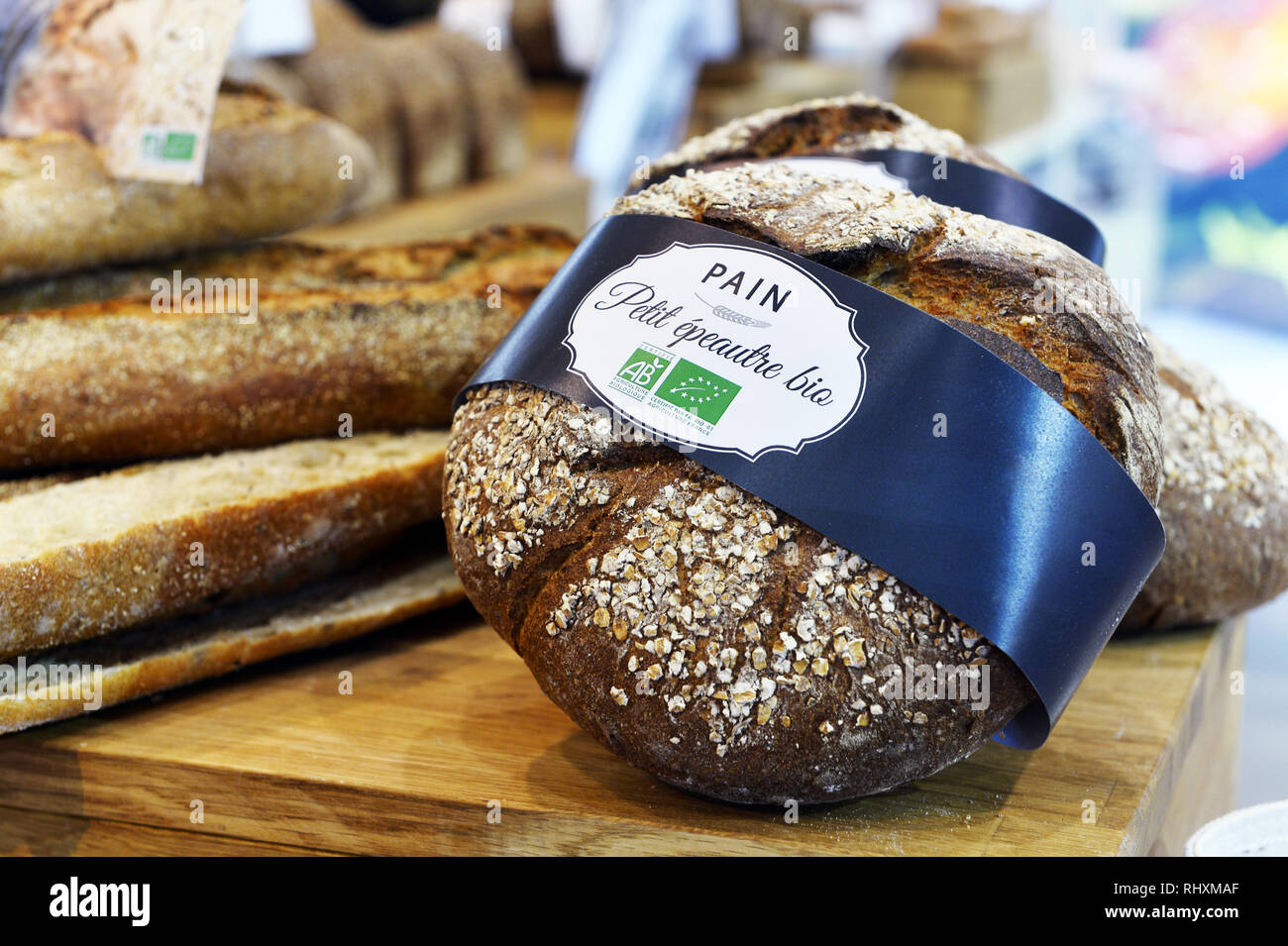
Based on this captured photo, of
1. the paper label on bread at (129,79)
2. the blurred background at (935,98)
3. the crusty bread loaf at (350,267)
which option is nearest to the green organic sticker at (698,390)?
the crusty bread loaf at (350,267)

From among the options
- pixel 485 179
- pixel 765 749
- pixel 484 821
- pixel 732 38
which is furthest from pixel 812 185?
pixel 732 38

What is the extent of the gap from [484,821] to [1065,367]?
26.8 inches

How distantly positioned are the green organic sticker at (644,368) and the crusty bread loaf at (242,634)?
64 centimetres

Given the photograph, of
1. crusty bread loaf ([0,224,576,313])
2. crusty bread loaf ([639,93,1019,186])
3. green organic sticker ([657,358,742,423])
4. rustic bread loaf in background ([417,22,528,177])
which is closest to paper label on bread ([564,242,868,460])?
green organic sticker ([657,358,742,423])

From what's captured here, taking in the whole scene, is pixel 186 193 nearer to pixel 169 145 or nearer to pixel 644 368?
pixel 169 145

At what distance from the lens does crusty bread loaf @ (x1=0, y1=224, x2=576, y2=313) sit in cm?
181

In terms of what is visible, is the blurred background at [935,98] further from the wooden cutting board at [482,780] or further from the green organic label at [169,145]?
the wooden cutting board at [482,780]

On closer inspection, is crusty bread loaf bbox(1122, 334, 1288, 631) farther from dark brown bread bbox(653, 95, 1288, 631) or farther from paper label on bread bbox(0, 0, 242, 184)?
paper label on bread bbox(0, 0, 242, 184)

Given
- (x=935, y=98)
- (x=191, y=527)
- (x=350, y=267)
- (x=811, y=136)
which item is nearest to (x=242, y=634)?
(x=191, y=527)

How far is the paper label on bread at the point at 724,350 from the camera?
1.08 metres
